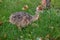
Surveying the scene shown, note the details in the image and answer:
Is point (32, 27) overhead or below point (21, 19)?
below

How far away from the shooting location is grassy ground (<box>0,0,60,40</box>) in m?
5.25

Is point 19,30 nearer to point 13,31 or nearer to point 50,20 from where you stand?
point 13,31

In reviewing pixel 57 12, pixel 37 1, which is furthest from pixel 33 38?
pixel 37 1

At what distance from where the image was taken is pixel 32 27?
557 centimetres

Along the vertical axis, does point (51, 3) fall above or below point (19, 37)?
above

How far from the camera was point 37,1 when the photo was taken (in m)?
7.27

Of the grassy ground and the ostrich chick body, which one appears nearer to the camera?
the grassy ground

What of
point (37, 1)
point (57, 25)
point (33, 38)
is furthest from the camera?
point (37, 1)

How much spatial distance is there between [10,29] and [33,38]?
0.62 meters

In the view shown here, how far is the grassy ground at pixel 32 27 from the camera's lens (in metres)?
5.25

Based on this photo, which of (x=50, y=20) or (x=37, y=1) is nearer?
(x=50, y=20)

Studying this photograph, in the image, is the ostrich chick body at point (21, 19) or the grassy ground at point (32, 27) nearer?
the grassy ground at point (32, 27)

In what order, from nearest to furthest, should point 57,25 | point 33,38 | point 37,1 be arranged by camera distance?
point 33,38 < point 57,25 < point 37,1

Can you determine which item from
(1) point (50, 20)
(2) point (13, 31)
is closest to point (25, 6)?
(1) point (50, 20)
